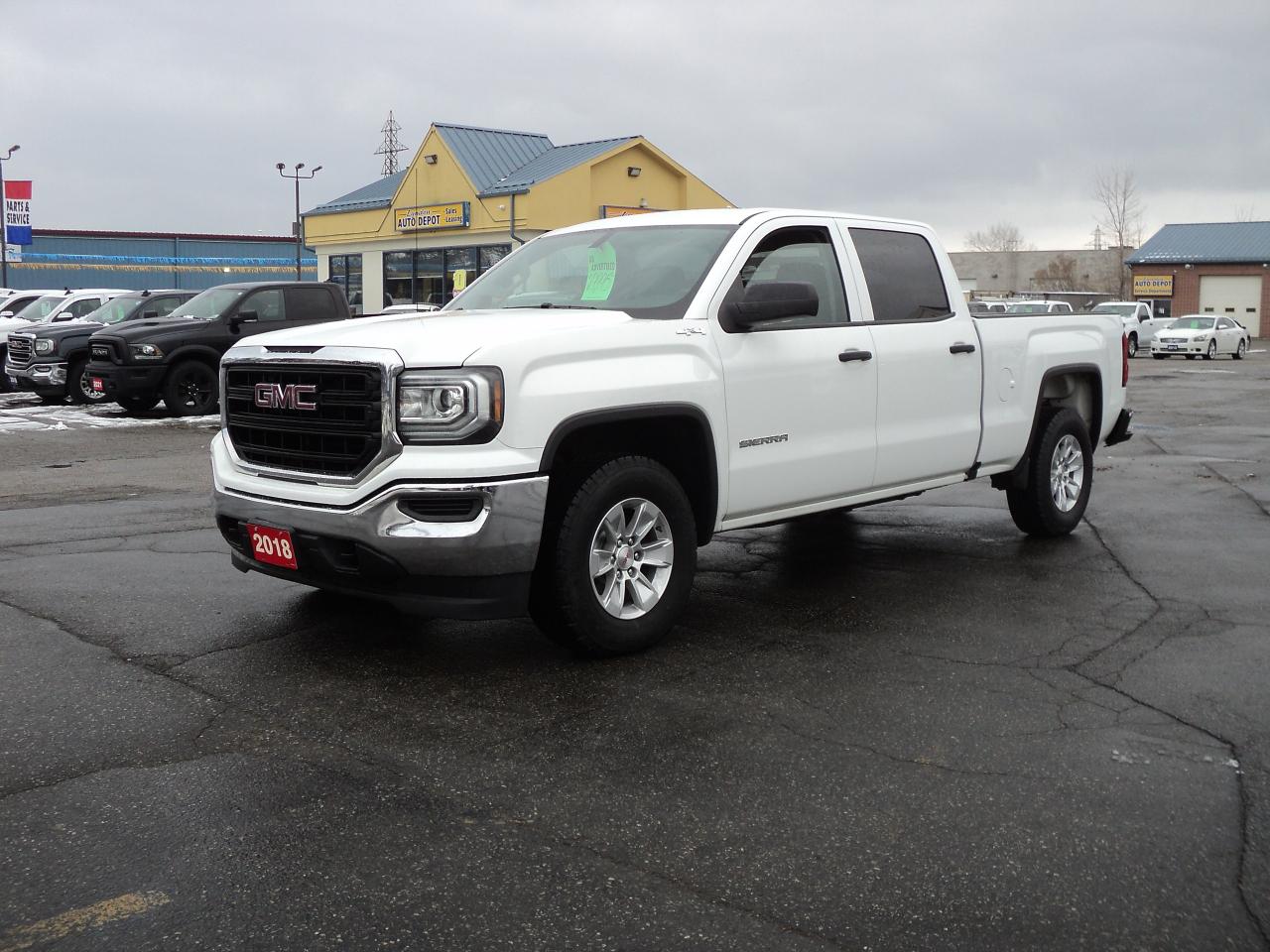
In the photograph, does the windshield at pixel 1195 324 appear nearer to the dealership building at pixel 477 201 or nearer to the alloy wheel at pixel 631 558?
the dealership building at pixel 477 201

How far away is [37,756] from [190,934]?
151cm

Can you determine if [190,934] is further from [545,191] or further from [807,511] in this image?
[545,191]

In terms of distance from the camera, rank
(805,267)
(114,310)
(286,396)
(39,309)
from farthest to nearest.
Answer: (39,309) → (114,310) → (805,267) → (286,396)

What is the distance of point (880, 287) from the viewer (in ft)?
22.7

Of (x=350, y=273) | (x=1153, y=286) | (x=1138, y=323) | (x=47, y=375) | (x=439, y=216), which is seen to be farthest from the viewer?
(x=1153, y=286)

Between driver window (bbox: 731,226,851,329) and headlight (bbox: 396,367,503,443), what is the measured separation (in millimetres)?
1707

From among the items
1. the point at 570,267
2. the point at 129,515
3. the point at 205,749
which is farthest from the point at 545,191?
the point at 205,749

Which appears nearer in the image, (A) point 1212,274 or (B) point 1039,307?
(B) point 1039,307

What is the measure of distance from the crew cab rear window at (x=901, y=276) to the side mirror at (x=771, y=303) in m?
1.16

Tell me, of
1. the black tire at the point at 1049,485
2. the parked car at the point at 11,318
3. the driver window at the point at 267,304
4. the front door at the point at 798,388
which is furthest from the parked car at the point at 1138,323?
the front door at the point at 798,388

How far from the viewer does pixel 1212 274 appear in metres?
67.5

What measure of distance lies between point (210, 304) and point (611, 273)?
13.8 m

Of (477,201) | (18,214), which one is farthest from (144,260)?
(477,201)

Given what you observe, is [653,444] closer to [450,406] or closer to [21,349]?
[450,406]
